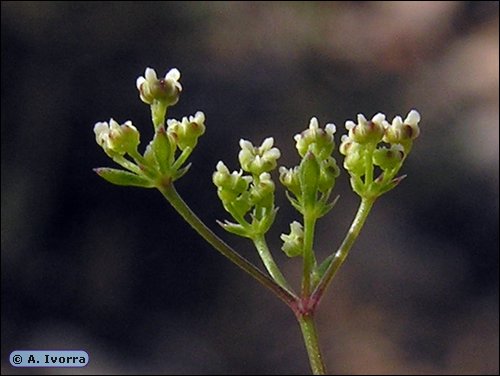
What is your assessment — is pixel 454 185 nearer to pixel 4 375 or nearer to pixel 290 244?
pixel 4 375

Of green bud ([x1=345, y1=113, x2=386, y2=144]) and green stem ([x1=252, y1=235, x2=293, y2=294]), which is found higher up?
green bud ([x1=345, y1=113, x2=386, y2=144])

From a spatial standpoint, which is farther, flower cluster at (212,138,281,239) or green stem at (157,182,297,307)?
flower cluster at (212,138,281,239)

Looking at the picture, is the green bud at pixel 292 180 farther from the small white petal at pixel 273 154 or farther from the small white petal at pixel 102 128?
the small white petal at pixel 102 128

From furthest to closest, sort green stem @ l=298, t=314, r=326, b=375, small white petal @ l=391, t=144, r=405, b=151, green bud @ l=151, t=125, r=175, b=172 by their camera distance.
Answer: small white petal @ l=391, t=144, r=405, b=151, green bud @ l=151, t=125, r=175, b=172, green stem @ l=298, t=314, r=326, b=375

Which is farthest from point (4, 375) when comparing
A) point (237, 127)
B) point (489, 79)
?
point (489, 79)

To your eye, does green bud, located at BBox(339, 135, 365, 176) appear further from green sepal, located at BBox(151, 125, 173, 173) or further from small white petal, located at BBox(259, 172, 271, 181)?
green sepal, located at BBox(151, 125, 173, 173)

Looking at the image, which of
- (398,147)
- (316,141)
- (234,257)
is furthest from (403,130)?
(234,257)

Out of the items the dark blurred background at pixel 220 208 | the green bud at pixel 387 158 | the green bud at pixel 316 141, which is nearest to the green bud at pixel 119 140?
the green bud at pixel 316 141

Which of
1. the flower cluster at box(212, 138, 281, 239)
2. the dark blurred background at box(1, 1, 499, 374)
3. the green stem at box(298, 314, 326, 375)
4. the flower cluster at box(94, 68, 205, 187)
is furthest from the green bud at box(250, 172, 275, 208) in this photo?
the dark blurred background at box(1, 1, 499, 374)

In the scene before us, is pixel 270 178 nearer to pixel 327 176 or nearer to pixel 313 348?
pixel 327 176
